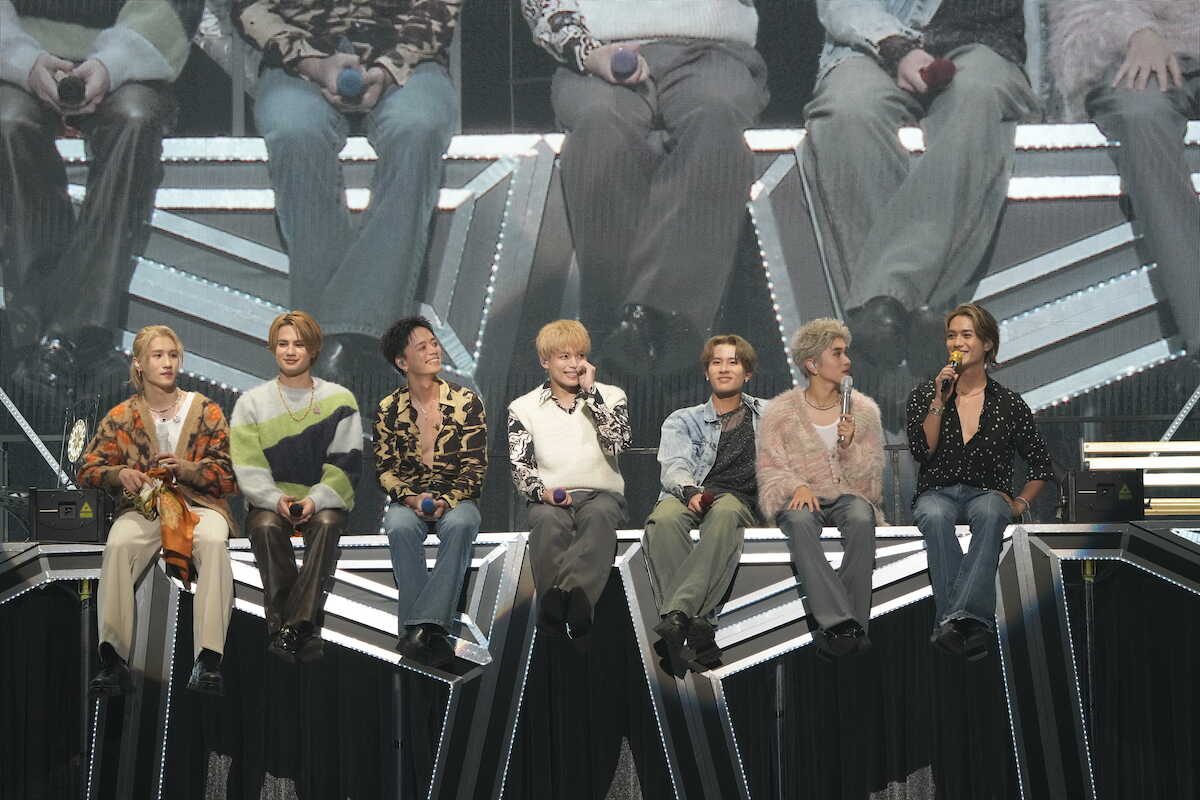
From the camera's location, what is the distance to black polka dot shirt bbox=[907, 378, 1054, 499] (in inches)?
178

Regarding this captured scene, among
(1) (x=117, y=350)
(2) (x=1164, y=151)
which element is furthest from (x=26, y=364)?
(2) (x=1164, y=151)

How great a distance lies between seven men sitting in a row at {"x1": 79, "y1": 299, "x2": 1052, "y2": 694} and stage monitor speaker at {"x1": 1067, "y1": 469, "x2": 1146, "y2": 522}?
0.36ft

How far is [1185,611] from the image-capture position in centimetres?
434

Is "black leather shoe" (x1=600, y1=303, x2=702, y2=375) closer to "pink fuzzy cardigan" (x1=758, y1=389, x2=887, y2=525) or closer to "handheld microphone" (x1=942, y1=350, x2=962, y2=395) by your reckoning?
"pink fuzzy cardigan" (x1=758, y1=389, x2=887, y2=525)

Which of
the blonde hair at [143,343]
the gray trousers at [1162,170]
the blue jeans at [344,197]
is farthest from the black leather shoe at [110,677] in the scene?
the gray trousers at [1162,170]

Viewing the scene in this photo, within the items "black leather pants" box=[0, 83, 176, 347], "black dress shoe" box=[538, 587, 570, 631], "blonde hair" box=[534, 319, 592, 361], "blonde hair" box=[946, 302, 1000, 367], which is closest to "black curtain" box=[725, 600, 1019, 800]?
"black dress shoe" box=[538, 587, 570, 631]

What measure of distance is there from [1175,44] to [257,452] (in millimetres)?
3948

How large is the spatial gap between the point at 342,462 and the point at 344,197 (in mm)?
1661

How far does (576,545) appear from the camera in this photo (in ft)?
14.2

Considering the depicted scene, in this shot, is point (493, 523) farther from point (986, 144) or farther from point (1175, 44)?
point (1175, 44)

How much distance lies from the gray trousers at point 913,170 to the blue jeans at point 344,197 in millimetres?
1535

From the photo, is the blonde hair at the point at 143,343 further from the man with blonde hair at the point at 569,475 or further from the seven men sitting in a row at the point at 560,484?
the man with blonde hair at the point at 569,475

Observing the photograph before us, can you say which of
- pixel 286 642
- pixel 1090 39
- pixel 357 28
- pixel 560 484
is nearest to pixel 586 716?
pixel 560 484

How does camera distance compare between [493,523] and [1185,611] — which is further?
[493,523]
